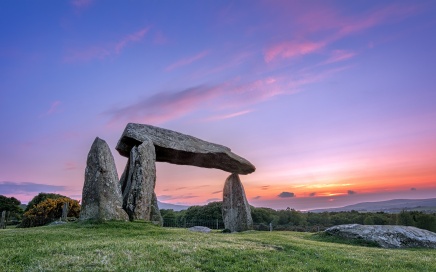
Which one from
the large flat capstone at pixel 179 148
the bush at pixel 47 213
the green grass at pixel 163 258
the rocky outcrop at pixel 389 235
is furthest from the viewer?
the bush at pixel 47 213

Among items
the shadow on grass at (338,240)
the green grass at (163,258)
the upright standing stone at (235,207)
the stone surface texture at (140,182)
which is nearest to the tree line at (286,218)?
the upright standing stone at (235,207)

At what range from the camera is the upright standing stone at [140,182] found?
23.1 meters

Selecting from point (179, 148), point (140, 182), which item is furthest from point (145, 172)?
point (179, 148)

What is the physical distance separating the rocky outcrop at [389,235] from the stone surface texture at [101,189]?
1631 cm

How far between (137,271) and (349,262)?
873 cm

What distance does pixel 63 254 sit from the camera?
1148cm

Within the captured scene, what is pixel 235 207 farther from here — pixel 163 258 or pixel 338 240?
pixel 163 258

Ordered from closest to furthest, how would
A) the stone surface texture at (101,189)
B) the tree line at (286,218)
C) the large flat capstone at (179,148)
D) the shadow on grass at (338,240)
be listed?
the stone surface texture at (101,189), the shadow on grass at (338,240), the large flat capstone at (179,148), the tree line at (286,218)

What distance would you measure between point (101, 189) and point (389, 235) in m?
20.6

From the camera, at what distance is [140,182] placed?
23750 mm

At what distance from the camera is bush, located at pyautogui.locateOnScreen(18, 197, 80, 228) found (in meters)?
34.1

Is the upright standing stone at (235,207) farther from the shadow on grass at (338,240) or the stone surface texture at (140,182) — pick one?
the stone surface texture at (140,182)

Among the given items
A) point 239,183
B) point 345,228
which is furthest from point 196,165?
point 345,228

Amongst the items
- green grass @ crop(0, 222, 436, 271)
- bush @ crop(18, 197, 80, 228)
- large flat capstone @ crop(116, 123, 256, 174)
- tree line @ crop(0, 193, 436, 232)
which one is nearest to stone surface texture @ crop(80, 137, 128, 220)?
large flat capstone @ crop(116, 123, 256, 174)
